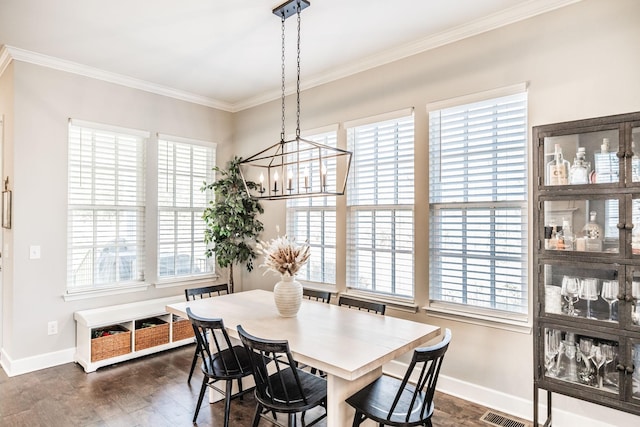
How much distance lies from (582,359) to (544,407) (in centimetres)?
63

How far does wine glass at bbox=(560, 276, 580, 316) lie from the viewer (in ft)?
7.59

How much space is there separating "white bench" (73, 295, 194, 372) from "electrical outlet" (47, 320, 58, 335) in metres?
→ 0.17

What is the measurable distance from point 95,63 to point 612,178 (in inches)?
176

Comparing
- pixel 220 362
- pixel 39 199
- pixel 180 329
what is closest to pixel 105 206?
pixel 39 199

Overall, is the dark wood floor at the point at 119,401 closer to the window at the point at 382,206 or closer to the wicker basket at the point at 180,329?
the wicker basket at the point at 180,329

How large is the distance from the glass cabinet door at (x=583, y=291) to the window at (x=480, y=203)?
0.46 meters

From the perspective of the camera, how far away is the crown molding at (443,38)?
9.00 feet

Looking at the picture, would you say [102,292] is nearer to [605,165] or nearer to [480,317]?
[480,317]

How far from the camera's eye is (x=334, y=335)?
2354mm

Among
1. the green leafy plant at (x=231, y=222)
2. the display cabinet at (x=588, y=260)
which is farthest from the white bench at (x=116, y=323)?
the display cabinet at (x=588, y=260)

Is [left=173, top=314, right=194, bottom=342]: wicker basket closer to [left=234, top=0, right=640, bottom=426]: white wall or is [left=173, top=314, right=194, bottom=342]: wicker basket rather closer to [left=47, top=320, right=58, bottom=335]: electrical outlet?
[left=47, top=320, right=58, bottom=335]: electrical outlet

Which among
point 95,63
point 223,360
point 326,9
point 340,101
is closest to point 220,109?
point 95,63

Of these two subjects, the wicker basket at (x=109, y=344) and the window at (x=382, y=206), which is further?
the wicker basket at (x=109, y=344)

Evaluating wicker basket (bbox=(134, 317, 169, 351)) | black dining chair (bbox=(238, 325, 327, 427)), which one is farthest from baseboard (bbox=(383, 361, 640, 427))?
wicker basket (bbox=(134, 317, 169, 351))
